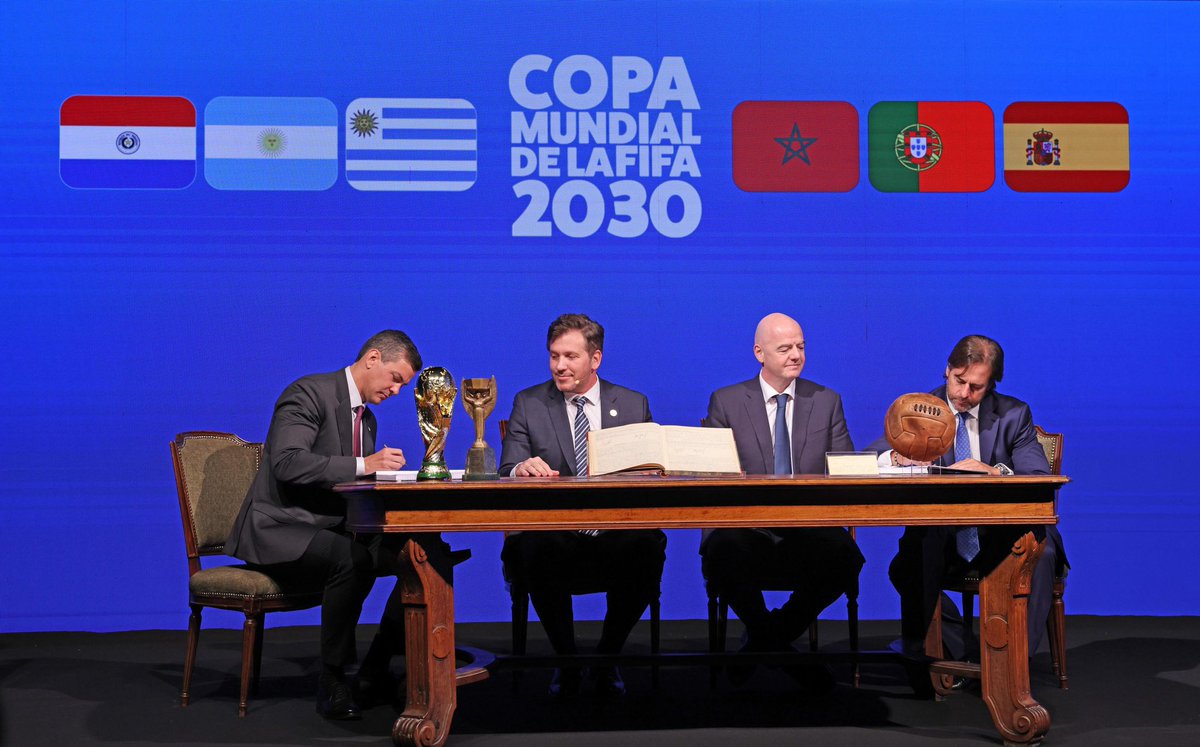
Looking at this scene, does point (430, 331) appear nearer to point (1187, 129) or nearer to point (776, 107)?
Answer: point (776, 107)

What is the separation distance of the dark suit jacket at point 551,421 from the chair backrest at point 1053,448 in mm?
1524

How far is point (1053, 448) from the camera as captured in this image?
4.68 m

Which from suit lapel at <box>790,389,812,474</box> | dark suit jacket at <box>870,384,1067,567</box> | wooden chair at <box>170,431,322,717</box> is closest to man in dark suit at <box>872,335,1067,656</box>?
dark suit jacket at <box>870,384,1067,567</box>

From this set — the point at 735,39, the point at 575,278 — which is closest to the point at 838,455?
the point at 575,278

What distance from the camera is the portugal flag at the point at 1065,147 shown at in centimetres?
567

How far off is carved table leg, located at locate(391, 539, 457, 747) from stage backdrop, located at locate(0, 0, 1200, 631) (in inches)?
82.8

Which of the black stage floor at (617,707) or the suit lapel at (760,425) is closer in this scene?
the black stage floor at (617,707)

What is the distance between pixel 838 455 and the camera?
3592 mm

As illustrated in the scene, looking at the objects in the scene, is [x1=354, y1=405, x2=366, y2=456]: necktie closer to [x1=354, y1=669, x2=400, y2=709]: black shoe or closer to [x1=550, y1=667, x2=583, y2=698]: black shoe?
[x1=354, y1=669, x2=400, y2=709]: black shoe

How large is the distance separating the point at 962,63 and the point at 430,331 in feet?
8.92

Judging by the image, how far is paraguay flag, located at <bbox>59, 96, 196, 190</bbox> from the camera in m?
5.48

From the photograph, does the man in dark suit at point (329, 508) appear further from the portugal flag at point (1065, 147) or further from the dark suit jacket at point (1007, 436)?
the portugal flag at point (1065, 147)

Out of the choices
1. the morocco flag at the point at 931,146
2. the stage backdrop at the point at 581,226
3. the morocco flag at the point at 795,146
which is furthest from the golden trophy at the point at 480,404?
the morocco flag at the point at 931,146

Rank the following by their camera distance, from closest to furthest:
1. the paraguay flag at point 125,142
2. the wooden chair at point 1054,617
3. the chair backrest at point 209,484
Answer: the wooden chair at point 1054,617, the chair backrest at point 209,484, the paraguay flag at point 125,142
